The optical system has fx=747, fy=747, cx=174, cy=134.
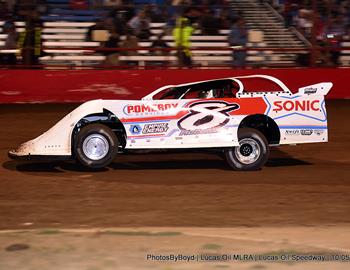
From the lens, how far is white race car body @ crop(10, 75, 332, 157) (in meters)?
10.0

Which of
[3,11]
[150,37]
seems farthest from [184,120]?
[3,11]

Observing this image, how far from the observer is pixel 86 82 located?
18453 mm

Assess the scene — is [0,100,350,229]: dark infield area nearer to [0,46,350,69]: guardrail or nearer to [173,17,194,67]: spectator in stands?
[0,46,350,69]: guardrail

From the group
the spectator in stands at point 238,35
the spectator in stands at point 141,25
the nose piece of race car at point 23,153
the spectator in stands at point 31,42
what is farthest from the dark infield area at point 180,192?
the spectator in stands at point 141,25

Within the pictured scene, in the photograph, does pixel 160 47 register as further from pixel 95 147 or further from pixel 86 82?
pixel 95 147

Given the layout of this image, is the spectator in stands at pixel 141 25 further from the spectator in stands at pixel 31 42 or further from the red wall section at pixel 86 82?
the spectator in stands at pixel 31 42

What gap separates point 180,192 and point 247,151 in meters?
1.64

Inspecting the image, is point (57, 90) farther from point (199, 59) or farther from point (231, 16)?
point (231, 16)

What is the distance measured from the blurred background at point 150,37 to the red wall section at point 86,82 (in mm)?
334

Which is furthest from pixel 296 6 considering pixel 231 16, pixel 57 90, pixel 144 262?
pixel 144 262

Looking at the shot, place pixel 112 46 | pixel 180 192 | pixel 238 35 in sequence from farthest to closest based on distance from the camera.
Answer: pixel 238 35 → pixel 112 46 → pixel 180 192

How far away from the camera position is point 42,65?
60.8ft

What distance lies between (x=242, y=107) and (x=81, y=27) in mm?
10623

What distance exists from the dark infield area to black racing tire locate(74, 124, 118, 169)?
204 millimetres
